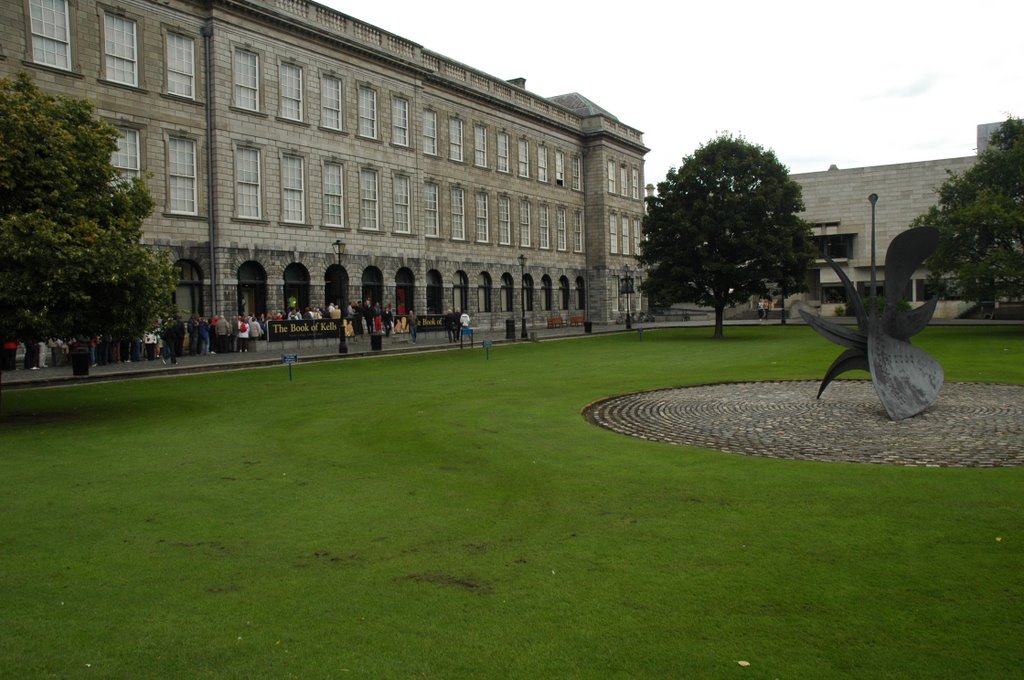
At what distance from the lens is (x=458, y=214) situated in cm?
4822

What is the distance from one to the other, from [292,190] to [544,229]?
77.0 ft

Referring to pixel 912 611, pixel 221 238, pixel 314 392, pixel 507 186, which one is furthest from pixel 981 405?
pixel 507 186

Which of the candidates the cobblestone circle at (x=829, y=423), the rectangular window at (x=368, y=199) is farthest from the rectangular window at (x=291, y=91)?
the cobblestone circle at (x=829, y=423)

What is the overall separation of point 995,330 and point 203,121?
135ft

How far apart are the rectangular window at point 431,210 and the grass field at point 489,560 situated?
34.5 m

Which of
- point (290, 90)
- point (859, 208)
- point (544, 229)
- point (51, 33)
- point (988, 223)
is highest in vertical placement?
point (859, 208)

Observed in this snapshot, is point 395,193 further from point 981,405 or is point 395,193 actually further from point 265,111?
point 981,405

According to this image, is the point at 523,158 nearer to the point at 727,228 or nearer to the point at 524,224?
the point at 524,224

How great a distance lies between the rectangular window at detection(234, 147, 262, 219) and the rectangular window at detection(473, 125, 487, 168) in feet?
55.9

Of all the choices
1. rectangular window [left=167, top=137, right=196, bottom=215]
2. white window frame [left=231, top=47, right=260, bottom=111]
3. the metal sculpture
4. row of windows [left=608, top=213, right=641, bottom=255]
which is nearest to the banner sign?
rectangular window [left=167, top=137, right=196, bottom=215]

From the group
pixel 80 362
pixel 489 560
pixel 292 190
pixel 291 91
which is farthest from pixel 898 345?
pixel 291 91

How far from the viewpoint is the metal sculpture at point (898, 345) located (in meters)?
12.8

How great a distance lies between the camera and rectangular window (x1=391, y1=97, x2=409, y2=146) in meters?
42.5

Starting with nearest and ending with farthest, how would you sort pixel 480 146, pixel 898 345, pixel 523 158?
pixel 898 345 → pixel 480 146 → pixel 523 158
